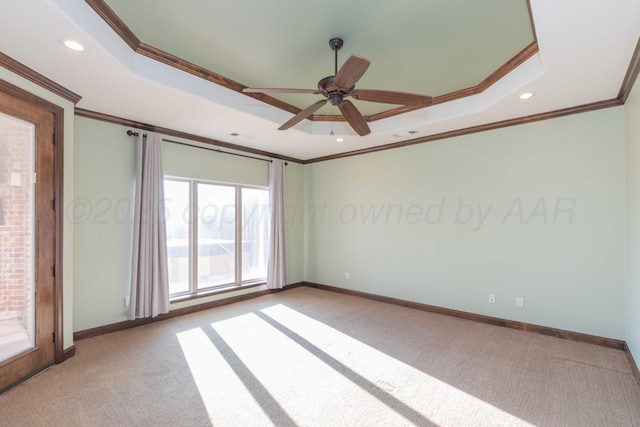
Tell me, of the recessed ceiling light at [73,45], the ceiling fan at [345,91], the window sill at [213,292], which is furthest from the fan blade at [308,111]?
the window sill at [213,292]

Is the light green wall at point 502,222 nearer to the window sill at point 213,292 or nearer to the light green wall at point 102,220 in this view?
the window sill at point 213,292

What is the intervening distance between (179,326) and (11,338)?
1.65 m

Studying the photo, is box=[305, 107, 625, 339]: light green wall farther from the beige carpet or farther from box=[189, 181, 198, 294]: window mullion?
box=[189, 181, 198, 294]: window mullion

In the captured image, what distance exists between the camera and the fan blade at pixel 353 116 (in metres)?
2.88

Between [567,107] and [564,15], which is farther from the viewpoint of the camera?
[567,107]

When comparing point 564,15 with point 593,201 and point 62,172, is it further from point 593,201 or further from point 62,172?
point 62,172

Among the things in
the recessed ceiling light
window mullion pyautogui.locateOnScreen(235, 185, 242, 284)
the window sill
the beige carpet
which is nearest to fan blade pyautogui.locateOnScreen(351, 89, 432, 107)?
the recessed ceiling light

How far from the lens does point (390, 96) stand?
8.64 ft

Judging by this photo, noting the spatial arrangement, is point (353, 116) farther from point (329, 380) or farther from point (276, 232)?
point (276, 232)

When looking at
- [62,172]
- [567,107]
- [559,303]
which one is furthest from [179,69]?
[559,303]

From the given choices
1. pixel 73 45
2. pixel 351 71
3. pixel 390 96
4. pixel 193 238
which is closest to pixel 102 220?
pixel 193 238

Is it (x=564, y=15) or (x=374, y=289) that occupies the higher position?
(x=564, y=15)

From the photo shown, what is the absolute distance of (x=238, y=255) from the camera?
524 centimetres

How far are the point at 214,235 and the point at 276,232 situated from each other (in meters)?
1.13
